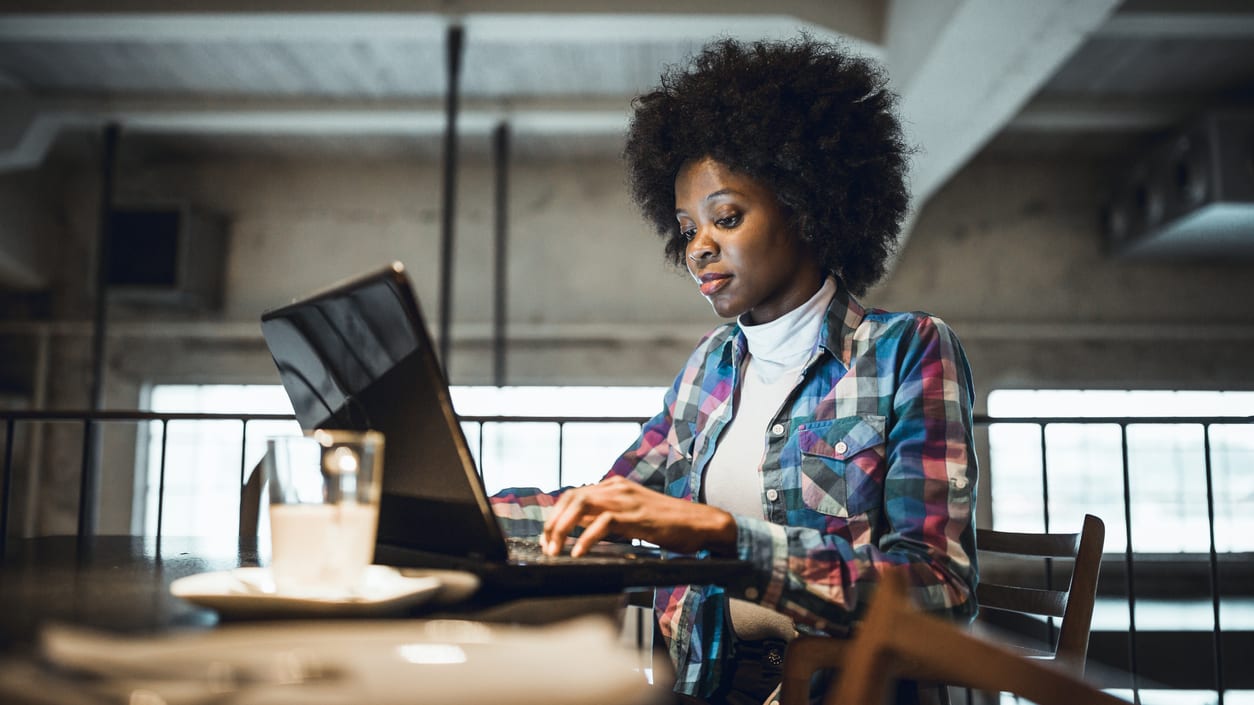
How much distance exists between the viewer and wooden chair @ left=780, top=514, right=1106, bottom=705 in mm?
902

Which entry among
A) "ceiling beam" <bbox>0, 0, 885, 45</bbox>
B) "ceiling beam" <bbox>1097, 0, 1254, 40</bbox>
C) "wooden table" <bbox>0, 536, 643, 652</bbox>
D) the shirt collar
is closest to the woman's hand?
"wooden table" <bbox>0, 536, 643, 652</bbox>

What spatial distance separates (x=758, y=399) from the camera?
4.50ft

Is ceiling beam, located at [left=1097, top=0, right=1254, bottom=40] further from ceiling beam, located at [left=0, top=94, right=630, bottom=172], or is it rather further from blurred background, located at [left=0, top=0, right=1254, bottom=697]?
ceiling beam, located at [left=0, top=94, right=630, bottom=172]

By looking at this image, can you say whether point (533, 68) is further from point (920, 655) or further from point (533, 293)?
point (920, 655)

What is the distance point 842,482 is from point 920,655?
598mm

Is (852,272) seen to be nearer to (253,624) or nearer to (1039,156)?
(253,624)

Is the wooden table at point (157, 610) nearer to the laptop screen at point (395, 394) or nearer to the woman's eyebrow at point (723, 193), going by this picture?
the laptop screen at point (395, 394)

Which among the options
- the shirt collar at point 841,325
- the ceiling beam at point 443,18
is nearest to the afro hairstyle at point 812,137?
the shirt collar at point 841,325

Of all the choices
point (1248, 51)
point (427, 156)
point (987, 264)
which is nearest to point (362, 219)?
point (427, 156)

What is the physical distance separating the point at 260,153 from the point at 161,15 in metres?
2.94

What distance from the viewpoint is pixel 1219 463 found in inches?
258

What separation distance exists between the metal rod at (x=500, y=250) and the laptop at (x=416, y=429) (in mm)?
5175

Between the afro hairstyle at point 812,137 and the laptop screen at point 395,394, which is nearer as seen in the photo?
the laptop screen at point 395,394

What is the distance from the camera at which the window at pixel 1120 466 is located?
21.4 feet
